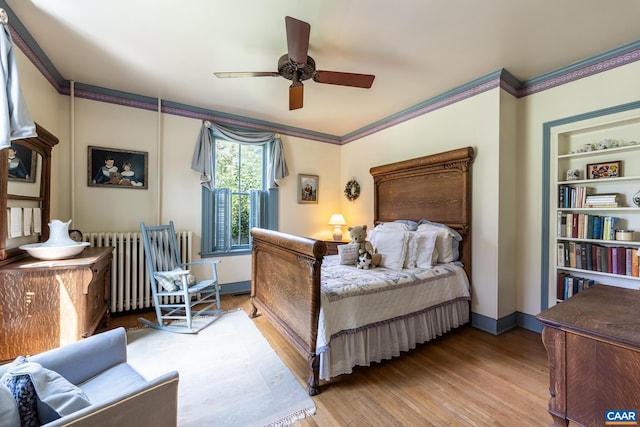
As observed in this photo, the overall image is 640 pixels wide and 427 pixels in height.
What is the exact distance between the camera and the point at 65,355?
120 cm

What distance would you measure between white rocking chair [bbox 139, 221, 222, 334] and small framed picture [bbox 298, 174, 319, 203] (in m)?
1.91

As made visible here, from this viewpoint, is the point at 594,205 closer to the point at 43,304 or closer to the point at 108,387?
the point at 108,387

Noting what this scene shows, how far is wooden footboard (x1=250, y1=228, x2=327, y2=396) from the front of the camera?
182 centimetres

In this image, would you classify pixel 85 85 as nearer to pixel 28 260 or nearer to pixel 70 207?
pixel 70 207

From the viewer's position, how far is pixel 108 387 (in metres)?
1.17

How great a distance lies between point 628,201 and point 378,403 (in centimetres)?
269

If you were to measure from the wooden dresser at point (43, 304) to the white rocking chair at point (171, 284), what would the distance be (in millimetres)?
721

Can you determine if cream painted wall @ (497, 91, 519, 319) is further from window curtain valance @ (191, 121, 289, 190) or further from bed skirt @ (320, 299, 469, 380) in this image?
window curtain valance @ (191, 121, 289, 190)

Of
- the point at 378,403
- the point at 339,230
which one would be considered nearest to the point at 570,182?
the point at 378,403

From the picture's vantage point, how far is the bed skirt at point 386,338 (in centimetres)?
191

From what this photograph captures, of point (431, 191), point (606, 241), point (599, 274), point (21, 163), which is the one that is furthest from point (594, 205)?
point (21, 163)

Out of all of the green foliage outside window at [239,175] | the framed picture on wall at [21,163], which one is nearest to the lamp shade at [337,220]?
the green foliage outside window at [239,175]

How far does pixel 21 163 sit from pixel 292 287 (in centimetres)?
239

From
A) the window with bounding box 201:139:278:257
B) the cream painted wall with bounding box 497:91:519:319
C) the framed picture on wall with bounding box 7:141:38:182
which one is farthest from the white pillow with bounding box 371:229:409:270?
the framed picture on wall with bounding box 7:141:38:182
